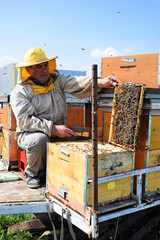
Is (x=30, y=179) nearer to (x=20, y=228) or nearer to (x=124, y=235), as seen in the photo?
(x=20, y=228)

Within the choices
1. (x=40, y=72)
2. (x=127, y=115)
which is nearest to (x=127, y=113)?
(x=127, y=115)

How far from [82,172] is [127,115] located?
2.58ft

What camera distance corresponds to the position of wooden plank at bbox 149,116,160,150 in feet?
8.09

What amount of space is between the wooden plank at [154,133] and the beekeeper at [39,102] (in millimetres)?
610

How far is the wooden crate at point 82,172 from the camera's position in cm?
209

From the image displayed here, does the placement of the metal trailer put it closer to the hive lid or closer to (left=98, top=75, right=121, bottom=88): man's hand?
the hive lid

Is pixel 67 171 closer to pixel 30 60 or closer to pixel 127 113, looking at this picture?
pixel 127 113

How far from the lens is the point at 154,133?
249cm

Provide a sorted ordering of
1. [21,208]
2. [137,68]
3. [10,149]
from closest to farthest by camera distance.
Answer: [21,208] → [137,68] → [10,149]

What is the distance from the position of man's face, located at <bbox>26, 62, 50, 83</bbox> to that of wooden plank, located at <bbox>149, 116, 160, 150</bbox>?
138 centimetres

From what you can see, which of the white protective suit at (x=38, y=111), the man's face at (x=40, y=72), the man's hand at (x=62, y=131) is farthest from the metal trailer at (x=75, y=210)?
the man's face at (x=40, y=72)

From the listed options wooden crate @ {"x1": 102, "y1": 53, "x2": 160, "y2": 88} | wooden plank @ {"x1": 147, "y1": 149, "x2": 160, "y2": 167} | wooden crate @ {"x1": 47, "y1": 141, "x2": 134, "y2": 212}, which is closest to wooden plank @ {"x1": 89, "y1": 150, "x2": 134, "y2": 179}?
wooden crate @ {"x1": 47, "y1": 141, "x2": 134, "y2": 212}

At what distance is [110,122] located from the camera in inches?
113

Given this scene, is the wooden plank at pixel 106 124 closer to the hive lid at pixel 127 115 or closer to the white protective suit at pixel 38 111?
the hive lid at pixel 127 115
